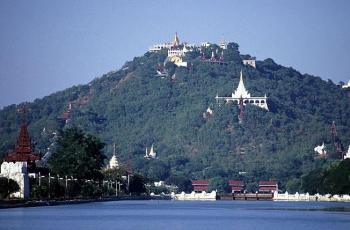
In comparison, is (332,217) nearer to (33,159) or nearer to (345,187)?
(33,159)

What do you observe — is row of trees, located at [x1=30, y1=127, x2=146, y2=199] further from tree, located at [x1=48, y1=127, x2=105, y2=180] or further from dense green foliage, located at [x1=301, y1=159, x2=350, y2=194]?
dense green foliage, located at [x1=301, y1=159, x2=350, y2=194]

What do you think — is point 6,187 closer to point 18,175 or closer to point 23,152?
point 18,175

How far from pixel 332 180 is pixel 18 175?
6383 cm

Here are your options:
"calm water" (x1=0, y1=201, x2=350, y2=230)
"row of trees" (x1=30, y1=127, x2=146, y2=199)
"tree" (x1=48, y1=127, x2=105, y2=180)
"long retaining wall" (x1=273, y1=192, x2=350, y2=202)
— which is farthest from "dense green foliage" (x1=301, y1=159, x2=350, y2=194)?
"calm water" (x1=0, y1=201, x2=350, y2=230)

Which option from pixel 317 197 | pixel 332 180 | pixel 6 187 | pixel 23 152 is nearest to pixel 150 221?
pixel 6 187

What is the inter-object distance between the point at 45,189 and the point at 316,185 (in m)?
71.8

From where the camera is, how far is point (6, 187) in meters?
109

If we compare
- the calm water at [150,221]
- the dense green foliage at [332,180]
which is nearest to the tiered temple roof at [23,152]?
the calm water at [150,221]

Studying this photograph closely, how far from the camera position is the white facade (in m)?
115

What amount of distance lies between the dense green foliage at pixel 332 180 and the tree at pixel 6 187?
193ft

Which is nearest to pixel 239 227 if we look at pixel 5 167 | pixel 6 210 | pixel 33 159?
pixel 6 210

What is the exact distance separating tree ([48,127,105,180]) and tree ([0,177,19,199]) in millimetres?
29880

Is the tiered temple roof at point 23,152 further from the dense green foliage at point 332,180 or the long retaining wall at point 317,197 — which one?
the long retaining wall at point 317,197

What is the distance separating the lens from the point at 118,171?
18200 centimetres
